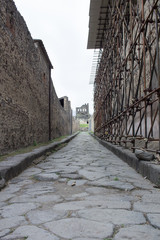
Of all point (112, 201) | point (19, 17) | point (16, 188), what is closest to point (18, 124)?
point (19, 17)

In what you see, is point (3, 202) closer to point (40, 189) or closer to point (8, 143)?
point (40, 189)

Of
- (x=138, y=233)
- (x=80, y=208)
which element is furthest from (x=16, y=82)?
(x=138, y=233)

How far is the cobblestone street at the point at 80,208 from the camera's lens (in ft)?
4.82

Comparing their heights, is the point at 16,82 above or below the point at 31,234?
above

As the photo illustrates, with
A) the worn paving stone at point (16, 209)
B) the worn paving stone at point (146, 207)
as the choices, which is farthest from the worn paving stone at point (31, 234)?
the worn paving stone at point (146, 207)

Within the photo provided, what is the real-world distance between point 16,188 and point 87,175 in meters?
1.03

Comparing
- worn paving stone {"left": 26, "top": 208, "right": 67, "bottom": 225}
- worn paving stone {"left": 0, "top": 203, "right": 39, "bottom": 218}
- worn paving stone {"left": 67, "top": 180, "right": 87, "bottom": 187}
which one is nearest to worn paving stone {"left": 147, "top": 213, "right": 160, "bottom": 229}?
worn paving stone {"left": 26, "top": 208, "right": 67, "bottom": 225}

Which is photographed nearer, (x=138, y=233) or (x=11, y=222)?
(x=138, y=233)

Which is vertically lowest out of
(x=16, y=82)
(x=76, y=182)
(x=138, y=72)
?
(x=76, y=182)

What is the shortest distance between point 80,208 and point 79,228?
413 millimetres

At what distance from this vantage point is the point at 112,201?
83.9 inches

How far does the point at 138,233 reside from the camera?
56.9 inches

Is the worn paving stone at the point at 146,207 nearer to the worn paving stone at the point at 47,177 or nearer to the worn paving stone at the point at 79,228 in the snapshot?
the worn paving stone at the point at 79,228

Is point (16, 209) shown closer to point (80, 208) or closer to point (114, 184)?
point (80, 208)
